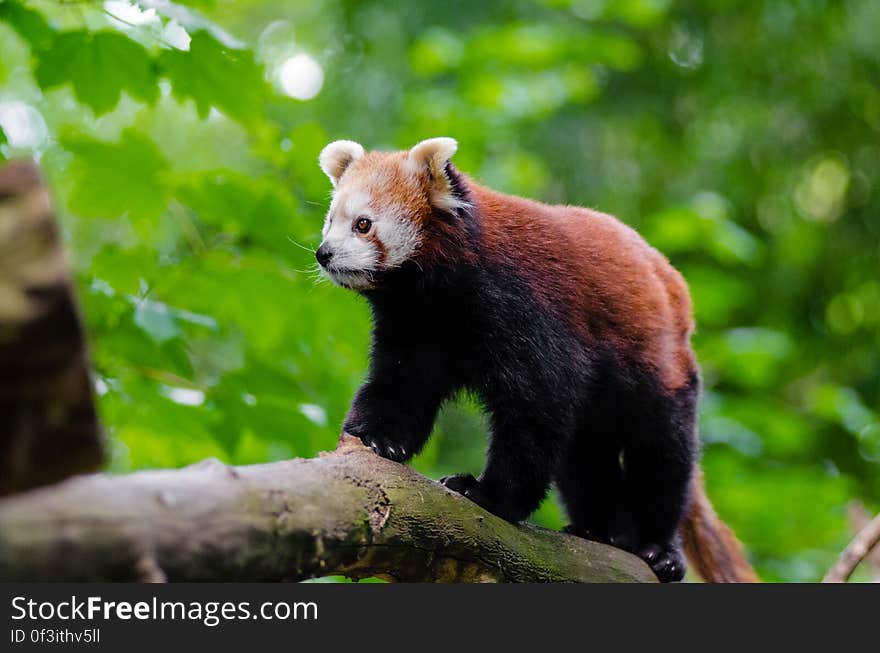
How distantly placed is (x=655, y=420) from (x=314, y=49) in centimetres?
824

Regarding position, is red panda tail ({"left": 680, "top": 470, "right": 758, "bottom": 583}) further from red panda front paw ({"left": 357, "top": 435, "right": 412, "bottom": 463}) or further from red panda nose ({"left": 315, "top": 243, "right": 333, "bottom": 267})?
red panda nose ({"left": 315, "top": 243, "right": 333, "bottom": 267})

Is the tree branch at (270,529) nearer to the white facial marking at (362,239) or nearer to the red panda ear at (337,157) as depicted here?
the white facial marking at (362,239)

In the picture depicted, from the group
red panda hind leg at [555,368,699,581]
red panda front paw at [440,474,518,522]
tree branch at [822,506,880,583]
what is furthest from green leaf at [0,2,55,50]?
tree branch at [822,506,880,583]

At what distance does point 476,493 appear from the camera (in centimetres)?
344

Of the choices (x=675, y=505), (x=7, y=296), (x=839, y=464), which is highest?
(x=839, y=464)

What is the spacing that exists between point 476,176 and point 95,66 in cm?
288

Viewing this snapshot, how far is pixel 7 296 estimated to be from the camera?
1538 millimetres

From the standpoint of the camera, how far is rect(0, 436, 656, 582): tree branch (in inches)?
68.6

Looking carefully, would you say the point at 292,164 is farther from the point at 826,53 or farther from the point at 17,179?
the point at 826,53

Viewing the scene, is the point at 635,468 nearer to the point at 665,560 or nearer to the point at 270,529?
the point at 665,560

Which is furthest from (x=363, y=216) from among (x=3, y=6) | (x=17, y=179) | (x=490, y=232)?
(x=17, y=179)

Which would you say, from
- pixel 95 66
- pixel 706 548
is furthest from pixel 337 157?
pixel 706 548

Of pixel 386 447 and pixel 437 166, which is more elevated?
pixel 437 166

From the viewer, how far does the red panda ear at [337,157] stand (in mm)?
4043
